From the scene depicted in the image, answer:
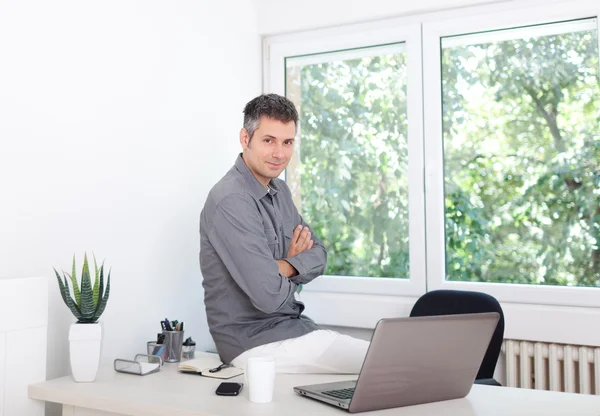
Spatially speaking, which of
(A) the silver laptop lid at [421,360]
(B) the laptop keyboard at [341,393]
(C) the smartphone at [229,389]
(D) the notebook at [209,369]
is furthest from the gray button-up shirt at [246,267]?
(A) the silver laptop lid at [421,360]

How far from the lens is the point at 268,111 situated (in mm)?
2359

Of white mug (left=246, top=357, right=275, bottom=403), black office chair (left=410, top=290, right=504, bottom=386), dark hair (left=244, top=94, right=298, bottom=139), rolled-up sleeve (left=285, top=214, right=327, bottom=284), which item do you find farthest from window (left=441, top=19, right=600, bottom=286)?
white mug (left=246, top=357, right=275, bottom=403)

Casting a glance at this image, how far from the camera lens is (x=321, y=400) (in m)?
1.58

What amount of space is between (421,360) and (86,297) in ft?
3.47

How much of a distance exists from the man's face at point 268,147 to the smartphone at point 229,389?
901 mm

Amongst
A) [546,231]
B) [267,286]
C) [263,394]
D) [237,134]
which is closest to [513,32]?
[546,231]

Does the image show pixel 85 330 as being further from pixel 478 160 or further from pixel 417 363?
pixel 478 160

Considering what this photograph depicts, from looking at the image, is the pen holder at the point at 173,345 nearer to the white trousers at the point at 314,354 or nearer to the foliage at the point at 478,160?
the white trousers at the point at 314,354

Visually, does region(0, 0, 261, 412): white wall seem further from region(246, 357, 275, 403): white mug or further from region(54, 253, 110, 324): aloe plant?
region(246, 357, 275, 403): white mug

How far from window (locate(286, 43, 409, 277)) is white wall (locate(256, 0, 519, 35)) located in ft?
0.58

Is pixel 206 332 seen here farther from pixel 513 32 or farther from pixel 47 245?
pixel 513 32

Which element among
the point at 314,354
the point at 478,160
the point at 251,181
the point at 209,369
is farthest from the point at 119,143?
the point at 478,160

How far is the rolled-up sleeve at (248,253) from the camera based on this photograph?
2057mm

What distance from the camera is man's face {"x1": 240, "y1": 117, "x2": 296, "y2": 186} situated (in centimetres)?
236
